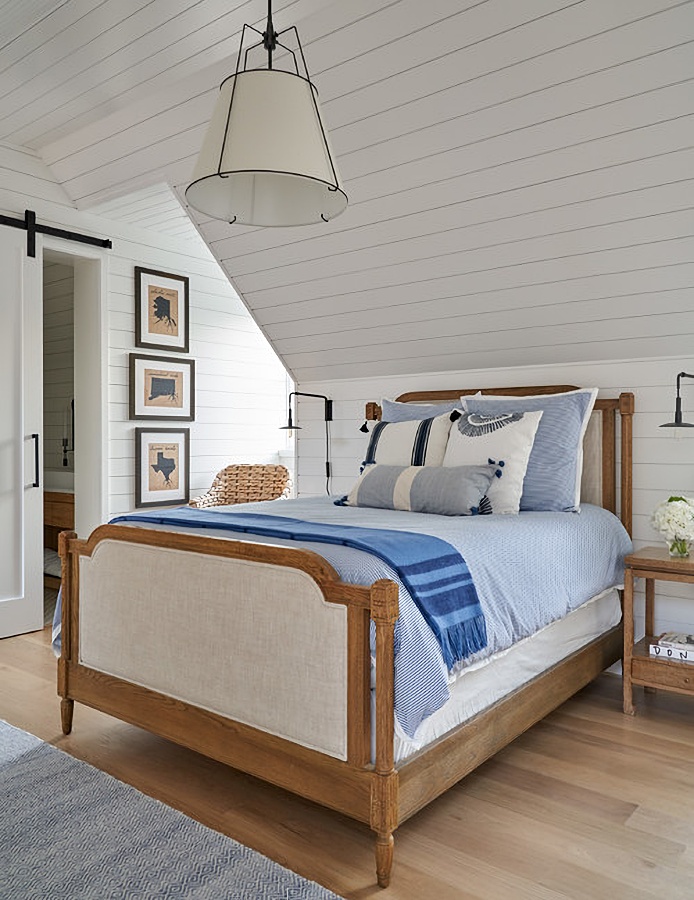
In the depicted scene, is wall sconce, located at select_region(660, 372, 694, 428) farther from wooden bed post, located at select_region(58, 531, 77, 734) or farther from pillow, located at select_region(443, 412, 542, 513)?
wooden bed post, located at select_region(58, 531, 77, 734)

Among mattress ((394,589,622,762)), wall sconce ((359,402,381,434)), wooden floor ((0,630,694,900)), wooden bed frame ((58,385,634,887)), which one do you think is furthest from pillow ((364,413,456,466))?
wooden floor ((0,630,694,900))

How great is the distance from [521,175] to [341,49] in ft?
2.68

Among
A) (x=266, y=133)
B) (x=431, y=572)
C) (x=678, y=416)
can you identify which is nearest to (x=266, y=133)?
(x=266, y=133)

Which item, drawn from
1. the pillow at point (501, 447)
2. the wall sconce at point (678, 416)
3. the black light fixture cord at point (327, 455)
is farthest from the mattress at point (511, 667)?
the black light fixture cord at point (327, 455)

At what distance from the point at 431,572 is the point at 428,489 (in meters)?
0.98

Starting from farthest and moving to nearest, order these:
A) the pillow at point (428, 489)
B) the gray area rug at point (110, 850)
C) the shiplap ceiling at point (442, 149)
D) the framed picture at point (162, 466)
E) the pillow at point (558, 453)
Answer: the framed picture at point (162, 466) < the pillow at point (558, 453) < the pillow at point (428, 489) < the shiplap ceiling at point (442, 149) < the gray area rug at point (110, 850)

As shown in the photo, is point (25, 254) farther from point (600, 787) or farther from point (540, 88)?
point (600, 787)

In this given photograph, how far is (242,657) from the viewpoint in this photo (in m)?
1.96

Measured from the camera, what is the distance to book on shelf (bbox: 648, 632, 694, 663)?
105 inches

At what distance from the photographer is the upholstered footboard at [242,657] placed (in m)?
1.71

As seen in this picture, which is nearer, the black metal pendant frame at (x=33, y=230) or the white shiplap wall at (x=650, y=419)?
the white shiplap wall at (x=650, y=419)

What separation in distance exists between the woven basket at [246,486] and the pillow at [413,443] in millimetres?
1253

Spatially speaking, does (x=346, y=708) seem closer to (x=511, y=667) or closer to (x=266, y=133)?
(x=511, y=667)

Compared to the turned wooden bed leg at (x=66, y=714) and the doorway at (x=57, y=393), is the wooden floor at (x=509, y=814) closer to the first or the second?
the turned wooden bed leg at (x=66, y=714)
